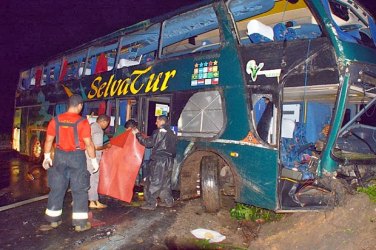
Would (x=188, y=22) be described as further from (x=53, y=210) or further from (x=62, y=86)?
(x=62, y=86)

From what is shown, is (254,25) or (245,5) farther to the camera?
(245,5)

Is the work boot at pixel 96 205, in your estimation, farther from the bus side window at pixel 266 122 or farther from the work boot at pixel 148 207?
the bus side window at pixel 266 122

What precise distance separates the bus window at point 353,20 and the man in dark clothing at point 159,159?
3.47m

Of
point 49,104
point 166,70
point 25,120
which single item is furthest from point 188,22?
point 25,120

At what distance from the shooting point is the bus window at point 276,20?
4906mm

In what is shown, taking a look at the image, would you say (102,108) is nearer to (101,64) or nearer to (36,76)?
(101,64)

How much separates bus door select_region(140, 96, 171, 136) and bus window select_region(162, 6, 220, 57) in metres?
1.05

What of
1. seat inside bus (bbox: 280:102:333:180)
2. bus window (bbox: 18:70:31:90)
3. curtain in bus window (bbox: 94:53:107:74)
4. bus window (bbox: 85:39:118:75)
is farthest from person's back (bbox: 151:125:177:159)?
bus window (bbox: 18:70:31:90)

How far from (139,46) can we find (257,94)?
411cm

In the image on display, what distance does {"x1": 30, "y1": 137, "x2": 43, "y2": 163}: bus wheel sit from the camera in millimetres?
10562

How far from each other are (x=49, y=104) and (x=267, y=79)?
7995mm

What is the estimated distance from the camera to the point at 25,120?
11.6 metres

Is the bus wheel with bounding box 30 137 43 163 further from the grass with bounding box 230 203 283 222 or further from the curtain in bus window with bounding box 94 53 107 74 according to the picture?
the grass with bounding box 230 203 283 222

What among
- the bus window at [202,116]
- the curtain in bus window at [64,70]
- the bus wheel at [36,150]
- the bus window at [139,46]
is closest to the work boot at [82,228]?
the bus window at [202,116]
